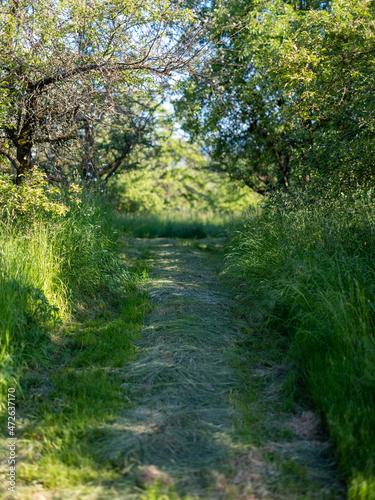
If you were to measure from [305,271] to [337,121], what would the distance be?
322cm

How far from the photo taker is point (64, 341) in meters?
4.09

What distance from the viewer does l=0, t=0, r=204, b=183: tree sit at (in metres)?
5.29

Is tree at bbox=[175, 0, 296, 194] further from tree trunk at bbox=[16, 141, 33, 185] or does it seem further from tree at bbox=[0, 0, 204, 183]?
tree trunk at bbox=[16, 141, 33, 185]

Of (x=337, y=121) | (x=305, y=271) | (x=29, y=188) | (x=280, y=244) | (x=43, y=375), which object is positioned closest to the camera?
(x=43, y=375)

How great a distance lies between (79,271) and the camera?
528cm

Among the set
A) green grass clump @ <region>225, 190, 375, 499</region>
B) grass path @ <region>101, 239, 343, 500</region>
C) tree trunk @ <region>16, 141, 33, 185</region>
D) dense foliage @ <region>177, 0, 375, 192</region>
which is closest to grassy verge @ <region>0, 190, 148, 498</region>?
grass path @ <region>101, 239, 343, 500</region>

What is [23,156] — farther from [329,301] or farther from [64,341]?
[329,301]

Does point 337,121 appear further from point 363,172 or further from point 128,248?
point 128,248

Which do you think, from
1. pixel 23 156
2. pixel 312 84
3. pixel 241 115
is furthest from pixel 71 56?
pixel 241 115

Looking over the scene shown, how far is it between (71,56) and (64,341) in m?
3.74

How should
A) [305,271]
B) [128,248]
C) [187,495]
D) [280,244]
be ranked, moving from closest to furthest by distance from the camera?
[187,495], [305,271], [280,244], [128,248]

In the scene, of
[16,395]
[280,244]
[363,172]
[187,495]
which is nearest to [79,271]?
[16,395]

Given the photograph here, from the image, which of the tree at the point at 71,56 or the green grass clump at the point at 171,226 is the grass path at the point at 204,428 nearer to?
the tree at the point at 71,56

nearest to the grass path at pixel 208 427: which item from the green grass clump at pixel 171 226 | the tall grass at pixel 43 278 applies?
the tall grass at pixel 43 278
